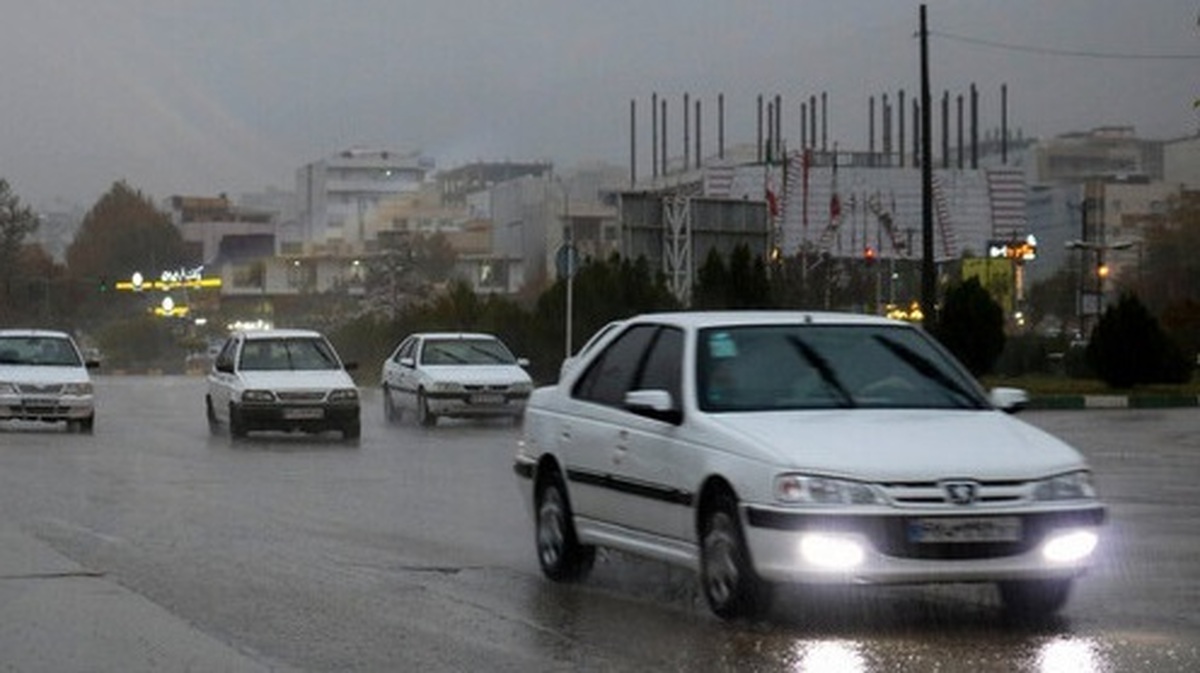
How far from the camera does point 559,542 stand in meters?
13.5

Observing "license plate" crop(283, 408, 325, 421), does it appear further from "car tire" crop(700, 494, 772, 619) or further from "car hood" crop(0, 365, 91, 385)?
"car tire" crop(700, 494, 772, 619)

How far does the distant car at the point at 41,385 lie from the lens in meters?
33.1

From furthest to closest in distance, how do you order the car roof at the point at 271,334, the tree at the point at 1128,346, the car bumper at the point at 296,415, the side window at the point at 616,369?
the tree at the point at 1128,346 → the car roof at the point at 271,334 → the car bumper at the point at 296,415 → the side window at the point at 616,369

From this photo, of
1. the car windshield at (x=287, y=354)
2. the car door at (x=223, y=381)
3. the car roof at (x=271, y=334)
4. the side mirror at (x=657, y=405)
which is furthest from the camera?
the car roof at (x=271, y=334)

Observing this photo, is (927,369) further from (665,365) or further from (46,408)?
(46,408)

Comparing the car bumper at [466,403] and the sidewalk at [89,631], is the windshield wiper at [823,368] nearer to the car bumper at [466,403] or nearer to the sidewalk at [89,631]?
the sidewalk at [89,631]

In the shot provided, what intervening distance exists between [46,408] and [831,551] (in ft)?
78.8

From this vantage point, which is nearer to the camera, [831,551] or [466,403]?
[831,551]

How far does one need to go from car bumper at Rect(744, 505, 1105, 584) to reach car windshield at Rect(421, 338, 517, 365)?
1058 inches

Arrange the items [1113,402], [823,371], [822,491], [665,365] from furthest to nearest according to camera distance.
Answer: [1113,402]
[665,365]
[823,371]
[822,491]

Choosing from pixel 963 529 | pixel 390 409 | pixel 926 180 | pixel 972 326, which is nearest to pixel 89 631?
pixel 963 529

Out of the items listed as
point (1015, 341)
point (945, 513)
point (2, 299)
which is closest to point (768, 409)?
point (945, 513)

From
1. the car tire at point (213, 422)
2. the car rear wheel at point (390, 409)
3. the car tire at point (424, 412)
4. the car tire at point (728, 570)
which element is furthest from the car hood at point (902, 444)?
the car rear wheel at point (390, 409)

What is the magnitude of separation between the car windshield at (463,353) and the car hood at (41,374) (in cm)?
601
